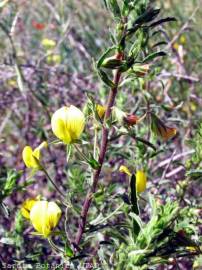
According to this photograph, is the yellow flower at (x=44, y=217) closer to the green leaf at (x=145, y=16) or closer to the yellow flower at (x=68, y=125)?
the yellow flower at (x=68, y=125)

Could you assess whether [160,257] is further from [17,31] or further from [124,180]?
[17,31]

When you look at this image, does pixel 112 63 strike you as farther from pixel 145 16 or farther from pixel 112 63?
pixel 145 16

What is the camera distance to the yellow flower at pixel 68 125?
1504 millimetres

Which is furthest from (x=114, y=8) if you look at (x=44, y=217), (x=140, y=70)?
(x=44, y=217)

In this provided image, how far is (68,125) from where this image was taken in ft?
4.93

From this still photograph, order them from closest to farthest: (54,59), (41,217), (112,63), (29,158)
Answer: (112,63) < (41,217) < (29,158) < (54,59)

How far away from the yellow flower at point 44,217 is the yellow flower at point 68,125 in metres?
0.23

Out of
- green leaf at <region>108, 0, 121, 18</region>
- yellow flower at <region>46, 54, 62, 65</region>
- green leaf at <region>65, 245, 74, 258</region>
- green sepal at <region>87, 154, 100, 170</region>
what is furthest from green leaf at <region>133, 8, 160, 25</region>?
yellow flower at <region>46, 54, 62, 65</region>

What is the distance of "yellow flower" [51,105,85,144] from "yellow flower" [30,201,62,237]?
0.74 ft

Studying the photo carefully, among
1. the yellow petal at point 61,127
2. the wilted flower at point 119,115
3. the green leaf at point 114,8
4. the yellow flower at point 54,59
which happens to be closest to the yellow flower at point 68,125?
the yellow petal at point 61,127

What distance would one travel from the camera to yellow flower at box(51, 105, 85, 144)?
150cm

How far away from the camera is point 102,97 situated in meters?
2.74

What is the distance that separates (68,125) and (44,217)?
305 mm

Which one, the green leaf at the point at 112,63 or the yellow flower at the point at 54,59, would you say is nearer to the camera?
the green leaf at the point at 112,63
